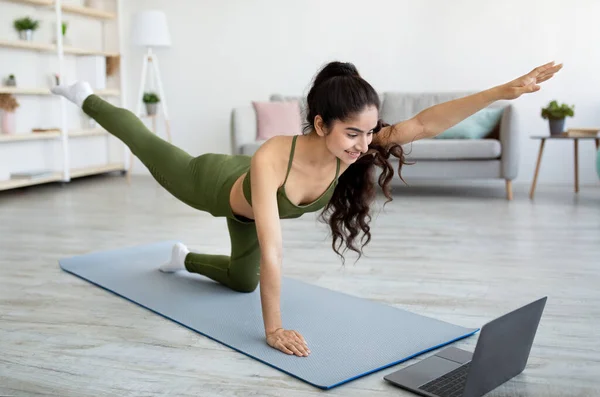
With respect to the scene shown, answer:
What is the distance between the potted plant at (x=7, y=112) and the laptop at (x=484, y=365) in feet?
14.5

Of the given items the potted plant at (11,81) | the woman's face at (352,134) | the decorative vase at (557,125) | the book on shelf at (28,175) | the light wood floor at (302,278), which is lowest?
the light wood floor at (302,278)

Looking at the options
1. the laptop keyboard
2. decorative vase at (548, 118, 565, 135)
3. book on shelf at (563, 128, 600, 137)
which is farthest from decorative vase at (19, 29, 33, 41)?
the laptop keyboard

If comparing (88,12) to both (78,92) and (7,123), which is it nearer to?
(7,123)

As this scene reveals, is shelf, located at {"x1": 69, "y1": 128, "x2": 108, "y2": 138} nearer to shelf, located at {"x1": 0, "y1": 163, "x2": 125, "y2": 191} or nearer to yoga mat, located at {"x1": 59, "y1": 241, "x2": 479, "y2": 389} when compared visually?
shelf, located at {"x1": 0, "y1": 163, "x2": 125, "y2": 191}

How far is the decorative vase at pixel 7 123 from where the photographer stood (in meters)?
5.22

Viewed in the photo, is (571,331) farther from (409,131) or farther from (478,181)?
(478,181)

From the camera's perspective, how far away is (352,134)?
179 centimetres

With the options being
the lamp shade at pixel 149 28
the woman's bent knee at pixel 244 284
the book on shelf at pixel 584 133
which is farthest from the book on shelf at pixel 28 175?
the book on shelf at pixel 584 133

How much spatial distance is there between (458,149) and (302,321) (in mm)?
3073

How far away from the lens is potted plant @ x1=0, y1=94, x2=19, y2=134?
522 centimetres

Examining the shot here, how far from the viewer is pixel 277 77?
6.27 m

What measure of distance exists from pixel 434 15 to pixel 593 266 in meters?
3.44

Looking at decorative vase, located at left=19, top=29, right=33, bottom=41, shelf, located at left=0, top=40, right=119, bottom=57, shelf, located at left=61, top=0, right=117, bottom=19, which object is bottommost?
shelf, located at left=0, top=40, right=119, bottom=57

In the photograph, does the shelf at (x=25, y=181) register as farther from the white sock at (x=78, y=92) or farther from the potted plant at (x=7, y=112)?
the white sock at (x=78, y=92)
